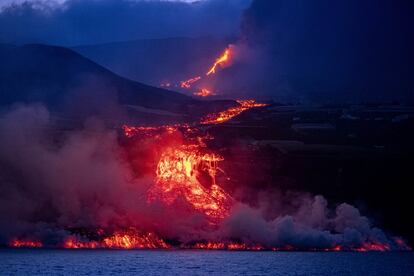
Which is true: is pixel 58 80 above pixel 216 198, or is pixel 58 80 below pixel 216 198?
above

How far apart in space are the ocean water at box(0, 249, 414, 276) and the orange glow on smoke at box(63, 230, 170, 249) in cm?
474

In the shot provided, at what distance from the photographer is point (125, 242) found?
155250 millimetres

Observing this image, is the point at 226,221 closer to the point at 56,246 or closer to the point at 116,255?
the point at 116,255

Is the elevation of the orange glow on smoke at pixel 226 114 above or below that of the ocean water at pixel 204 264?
above

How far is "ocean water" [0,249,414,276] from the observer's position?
330 feet

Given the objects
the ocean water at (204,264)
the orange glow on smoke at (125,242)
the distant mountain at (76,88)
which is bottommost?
the ocean water at (204,264)

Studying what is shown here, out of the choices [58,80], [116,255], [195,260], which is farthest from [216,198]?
[58,80]

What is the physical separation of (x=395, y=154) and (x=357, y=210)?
44.6ft

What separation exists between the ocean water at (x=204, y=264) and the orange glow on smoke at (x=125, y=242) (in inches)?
187

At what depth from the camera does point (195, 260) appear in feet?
401

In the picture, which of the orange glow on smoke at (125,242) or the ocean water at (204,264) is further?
the orange glow on smoke at (125,242)

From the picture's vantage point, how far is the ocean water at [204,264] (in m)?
101

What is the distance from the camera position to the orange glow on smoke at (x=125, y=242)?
151 metres

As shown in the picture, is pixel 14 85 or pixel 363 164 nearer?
pixel 363 164
